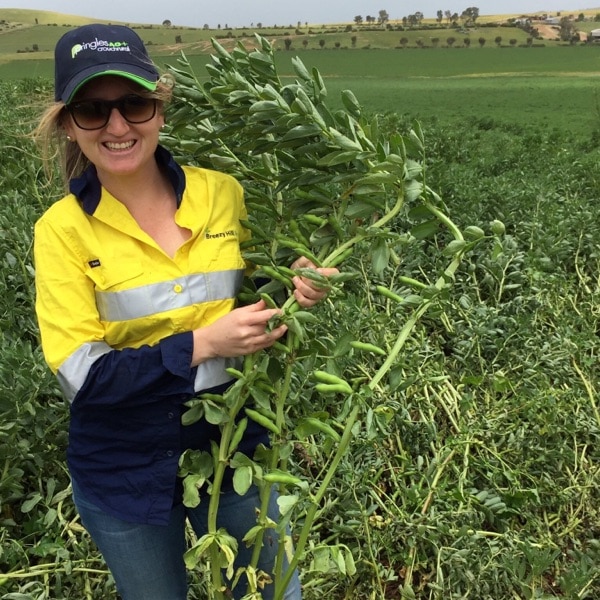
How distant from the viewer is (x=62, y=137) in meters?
1.49

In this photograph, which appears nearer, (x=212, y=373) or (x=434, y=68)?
(x=212, y=373)

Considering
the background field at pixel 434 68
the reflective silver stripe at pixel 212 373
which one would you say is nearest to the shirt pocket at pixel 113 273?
the reflective silver stripe at pixel 212 373

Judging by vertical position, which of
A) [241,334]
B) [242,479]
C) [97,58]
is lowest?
[242,479]

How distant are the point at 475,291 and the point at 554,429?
1476 mm

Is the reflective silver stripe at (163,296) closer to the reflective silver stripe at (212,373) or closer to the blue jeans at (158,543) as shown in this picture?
the reflective silver stripe at (212,373)

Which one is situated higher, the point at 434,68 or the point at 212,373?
the point at 434,68

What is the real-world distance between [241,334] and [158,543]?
65cm

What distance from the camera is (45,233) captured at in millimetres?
1348

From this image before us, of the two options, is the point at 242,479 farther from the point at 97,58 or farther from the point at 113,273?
the point at 97,58

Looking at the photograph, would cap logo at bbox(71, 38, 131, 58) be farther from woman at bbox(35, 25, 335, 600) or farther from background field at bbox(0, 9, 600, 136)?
background field at bbox(0, 9, 600, 136)

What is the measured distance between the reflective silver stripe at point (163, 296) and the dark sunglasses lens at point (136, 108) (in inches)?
13.9

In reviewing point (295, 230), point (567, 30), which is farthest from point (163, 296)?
point (567, 30)

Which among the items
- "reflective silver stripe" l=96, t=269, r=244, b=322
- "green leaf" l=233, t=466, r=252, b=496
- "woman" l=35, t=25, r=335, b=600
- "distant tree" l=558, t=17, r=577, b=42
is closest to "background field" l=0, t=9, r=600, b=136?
"distant tree" l=558, t=17, r=577, b=42

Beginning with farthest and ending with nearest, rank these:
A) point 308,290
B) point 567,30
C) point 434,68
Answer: point 567,30
point 434,68
point 308,290
